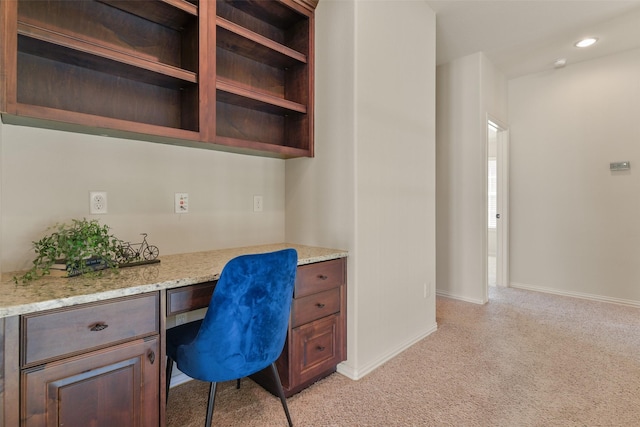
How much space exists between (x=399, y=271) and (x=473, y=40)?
2.41 meters

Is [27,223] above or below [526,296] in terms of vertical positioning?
above

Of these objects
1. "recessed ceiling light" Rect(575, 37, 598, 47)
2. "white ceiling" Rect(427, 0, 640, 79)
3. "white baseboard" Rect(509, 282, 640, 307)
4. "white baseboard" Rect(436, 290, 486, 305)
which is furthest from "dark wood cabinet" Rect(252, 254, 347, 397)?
"recessed ceiling light" Rect(575, 37, 598, 47)

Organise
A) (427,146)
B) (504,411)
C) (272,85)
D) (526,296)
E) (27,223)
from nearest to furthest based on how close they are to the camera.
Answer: (27,223), (504,411), (272,85), (427,146), (526,296)

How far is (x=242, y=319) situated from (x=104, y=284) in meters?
0.52

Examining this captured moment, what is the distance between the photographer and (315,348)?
1867 millimetres

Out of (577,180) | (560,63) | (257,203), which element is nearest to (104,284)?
(257,203)

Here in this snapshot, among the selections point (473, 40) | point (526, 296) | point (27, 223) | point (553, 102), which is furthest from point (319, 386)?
point (553, 102)

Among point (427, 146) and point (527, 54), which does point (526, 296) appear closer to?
point (427, 146)

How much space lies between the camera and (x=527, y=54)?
343cm

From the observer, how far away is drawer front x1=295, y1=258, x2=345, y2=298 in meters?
1.76

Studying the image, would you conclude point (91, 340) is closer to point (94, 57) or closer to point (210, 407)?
point (210, 407)

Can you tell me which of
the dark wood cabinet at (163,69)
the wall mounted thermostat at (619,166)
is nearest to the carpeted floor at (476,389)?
the dark wood cabinet at (163,69)

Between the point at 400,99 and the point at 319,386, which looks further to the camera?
the point at 400,99

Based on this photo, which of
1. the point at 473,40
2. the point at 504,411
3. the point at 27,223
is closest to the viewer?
the point at 27,223
